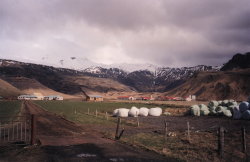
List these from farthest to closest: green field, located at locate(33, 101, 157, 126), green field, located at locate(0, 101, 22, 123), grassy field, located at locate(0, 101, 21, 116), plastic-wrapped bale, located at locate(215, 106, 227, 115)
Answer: grassy field, located at locate(0, 101, 21, 116) → plastic-wrapped bale, located at locate(215, 106, 227, 115) → green field, located at locate(33, 101, 157, 126) → green field, located at locate(0, 101, 22, 123)

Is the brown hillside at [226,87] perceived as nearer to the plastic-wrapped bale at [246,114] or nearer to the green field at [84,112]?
the green field at [84,112]

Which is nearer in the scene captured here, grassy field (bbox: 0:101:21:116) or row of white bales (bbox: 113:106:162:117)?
row of white bales (bbox: 113:106:162:117)

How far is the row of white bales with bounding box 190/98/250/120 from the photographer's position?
44.1 meters

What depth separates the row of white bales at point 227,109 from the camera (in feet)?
145

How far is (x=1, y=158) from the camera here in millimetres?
16312

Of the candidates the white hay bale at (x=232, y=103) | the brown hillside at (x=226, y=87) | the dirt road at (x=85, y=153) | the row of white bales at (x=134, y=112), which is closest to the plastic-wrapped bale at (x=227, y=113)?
the white hay bale at (x=232, y=103)

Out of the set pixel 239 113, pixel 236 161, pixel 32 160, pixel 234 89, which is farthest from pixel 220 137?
pixel 234 89

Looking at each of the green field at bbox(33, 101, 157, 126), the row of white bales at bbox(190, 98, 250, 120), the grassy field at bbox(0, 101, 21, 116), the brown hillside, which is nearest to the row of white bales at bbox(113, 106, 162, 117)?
the green field at bbox(33, 101, 157, 126)

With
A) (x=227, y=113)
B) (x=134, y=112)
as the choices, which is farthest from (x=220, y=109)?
(x=134, y=112)

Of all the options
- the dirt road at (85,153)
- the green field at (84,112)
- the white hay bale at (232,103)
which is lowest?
the dirt road at (85,153)

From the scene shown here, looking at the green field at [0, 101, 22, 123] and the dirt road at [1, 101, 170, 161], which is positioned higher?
the green field at [0, 101, 22, 123]

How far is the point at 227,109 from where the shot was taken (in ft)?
169

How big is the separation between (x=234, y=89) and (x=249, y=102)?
125988 mm

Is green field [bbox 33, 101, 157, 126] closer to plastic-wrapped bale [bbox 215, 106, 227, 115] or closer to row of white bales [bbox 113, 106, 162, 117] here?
row of white bales [bbox 113, 106, 162, 117]
